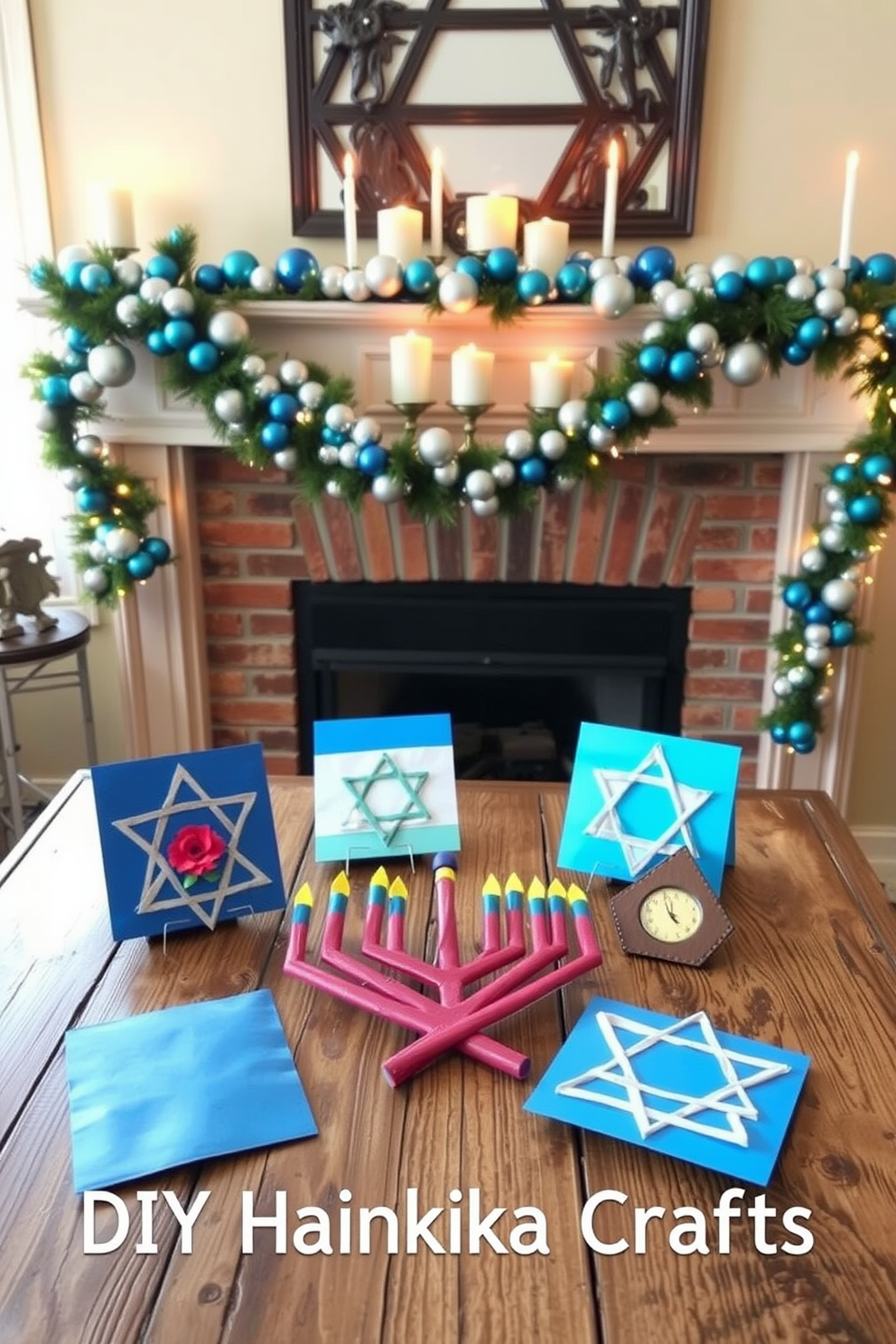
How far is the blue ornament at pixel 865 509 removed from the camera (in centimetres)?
195

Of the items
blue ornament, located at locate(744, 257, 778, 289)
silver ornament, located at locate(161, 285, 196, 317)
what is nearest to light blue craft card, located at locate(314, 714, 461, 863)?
silver ornament, located at locate(161, 285, 196, 317)

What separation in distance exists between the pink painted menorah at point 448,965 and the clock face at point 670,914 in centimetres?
6

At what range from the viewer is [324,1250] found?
0.74 meters

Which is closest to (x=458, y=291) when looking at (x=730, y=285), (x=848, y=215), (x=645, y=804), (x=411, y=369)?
(x=411, y=369)

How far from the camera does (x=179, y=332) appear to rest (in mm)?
1858

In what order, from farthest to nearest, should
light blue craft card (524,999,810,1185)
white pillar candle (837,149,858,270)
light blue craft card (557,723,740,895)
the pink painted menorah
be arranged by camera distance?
1. white pillar candle (837,149,858,270)
2. light blue craft card (557,723,740,895)
3. the pink painted menorah
4. light blue craft card (524,999,810,1185)

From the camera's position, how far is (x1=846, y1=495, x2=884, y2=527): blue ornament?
1947mm

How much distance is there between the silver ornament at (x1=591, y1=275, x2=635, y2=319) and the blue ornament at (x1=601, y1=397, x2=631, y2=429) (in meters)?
0.15

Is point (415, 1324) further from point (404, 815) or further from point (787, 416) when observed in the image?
point (787, 416)

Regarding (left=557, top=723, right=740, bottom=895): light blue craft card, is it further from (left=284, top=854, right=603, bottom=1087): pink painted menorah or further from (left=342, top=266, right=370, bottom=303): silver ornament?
(left=342, top=266, right=370, bottom=303): silver ornament

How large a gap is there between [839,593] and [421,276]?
101 centimetres

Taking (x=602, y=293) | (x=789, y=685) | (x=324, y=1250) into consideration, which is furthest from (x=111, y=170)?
(x=324, y=1250)

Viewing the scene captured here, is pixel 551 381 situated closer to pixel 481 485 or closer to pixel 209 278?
pixel 481 485

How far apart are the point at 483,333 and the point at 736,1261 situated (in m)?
1.67
